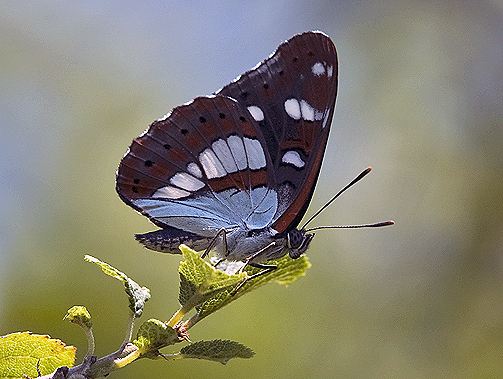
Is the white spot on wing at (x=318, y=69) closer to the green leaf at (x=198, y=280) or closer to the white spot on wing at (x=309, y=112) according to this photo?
the white spot on wing at (x=309, y=112)

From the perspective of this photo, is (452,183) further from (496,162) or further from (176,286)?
(176,286)

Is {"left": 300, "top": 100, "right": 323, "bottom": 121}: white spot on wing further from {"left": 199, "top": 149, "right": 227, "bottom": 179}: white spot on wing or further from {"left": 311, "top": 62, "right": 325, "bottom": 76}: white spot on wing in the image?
{"left": 199, "top": 149, "right": 227, "bottom": 179}: white spot on wing

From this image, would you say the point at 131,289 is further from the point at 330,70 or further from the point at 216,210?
the point at 330,70

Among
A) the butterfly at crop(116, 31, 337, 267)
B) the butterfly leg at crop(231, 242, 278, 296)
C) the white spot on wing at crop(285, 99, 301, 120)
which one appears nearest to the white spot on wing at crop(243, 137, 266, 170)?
the butterfly at crop(116, 31, 337, 267)

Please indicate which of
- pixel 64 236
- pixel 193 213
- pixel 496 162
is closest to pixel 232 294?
pixel 193 213

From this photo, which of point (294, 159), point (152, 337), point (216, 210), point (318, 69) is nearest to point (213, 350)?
point (152, 337)
